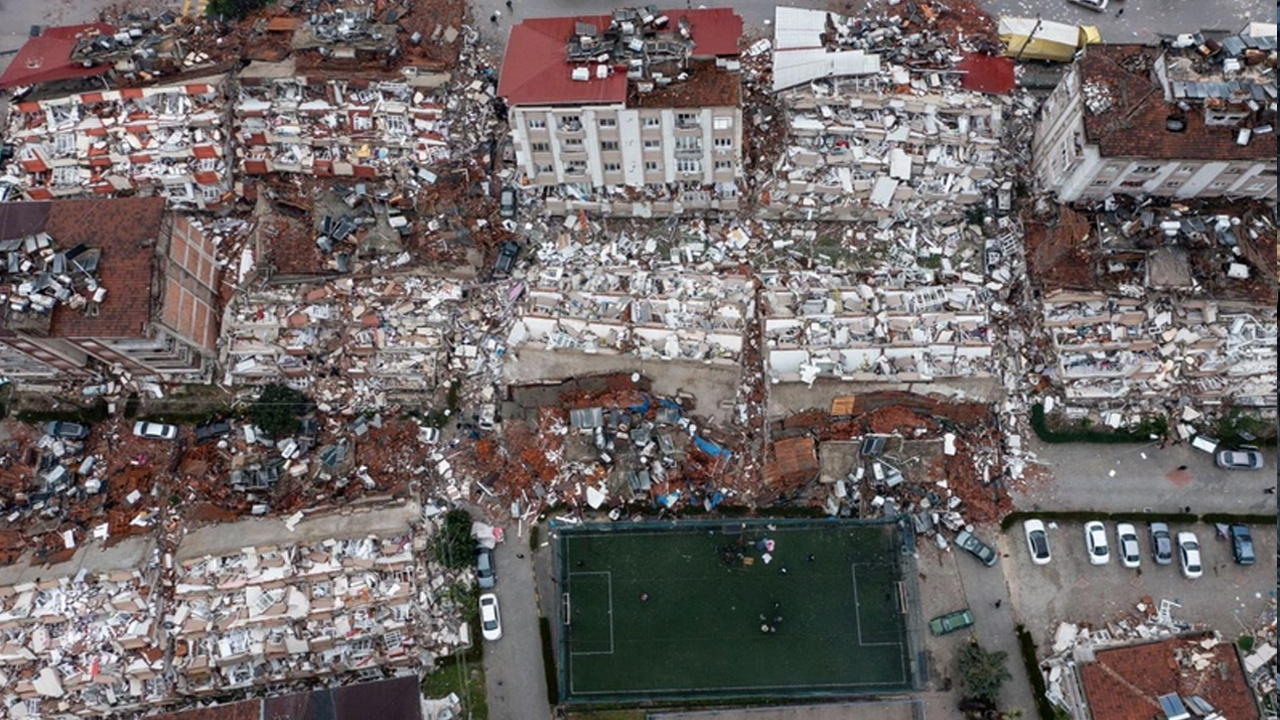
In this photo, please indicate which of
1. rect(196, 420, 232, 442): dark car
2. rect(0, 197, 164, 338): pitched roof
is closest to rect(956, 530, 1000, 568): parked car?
rect(196, 420, 232, 442): dark car

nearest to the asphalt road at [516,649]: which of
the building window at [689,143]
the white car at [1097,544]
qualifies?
the building window at [689,143]

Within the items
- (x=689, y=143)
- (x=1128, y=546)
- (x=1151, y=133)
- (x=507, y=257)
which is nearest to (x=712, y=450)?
(x=507, y=257)

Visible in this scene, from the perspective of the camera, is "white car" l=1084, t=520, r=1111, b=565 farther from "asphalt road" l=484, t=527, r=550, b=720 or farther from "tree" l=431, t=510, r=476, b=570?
"tree" l=431, t=510, r=476, b=570

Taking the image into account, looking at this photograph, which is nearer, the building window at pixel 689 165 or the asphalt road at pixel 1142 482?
the asphalt road at pixel 1142 482

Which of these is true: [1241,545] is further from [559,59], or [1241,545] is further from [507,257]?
[559,59]

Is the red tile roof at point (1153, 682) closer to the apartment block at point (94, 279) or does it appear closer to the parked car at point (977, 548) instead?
the parked car at point (977, 548)

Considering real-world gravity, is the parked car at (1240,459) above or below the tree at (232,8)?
below
